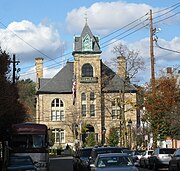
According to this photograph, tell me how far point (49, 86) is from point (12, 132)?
7533 cm

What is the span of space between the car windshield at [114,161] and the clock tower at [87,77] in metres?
79.9

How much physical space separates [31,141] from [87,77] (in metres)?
69.9

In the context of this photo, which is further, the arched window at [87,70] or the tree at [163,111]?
the arched window at [87,70]

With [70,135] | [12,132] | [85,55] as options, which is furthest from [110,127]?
[12,132]

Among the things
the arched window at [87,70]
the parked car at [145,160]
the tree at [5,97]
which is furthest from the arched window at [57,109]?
the tree at [5,97]

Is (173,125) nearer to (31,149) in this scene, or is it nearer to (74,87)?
(31,149)

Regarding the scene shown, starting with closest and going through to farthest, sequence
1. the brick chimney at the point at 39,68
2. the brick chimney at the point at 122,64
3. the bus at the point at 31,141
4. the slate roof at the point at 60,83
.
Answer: the bus at the point at 31,141 < the brick chimney at the point at 122,64 < the slate roof at the point at 60,83 < the brick chimney at the point at 39,68

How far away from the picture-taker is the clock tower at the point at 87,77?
10088cm

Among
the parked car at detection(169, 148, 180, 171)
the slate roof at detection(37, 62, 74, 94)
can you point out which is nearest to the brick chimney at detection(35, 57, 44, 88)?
the slate roof at detection(37, 62, 74, 94)

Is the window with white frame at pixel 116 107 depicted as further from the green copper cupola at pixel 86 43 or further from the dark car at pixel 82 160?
the dark car at pixel 82 160

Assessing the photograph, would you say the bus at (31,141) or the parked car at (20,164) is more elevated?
the bus at (31,141)

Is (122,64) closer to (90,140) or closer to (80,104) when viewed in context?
(90,140)

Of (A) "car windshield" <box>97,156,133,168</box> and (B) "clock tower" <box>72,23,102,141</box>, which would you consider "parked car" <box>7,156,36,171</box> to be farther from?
(B) "clock tower" <box>72,23,102,141</box>

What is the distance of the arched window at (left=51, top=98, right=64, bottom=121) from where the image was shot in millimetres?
104750
